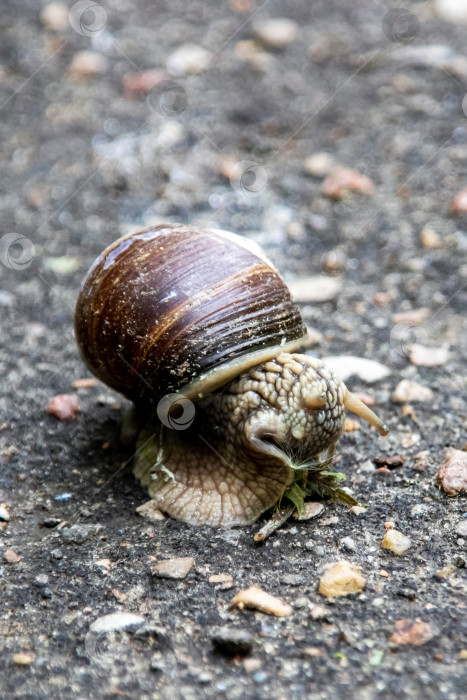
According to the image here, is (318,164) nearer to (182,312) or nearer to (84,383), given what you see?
(84,383)

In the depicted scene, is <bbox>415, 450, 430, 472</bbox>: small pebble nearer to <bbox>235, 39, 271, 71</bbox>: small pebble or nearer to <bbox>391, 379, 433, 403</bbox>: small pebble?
<bbox>391, 379, 433, 403</bbox>: small pebble

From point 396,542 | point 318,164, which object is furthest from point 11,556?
point 318,164

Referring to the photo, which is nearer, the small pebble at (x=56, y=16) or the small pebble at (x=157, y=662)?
the small pebble at (x=157, y=662)

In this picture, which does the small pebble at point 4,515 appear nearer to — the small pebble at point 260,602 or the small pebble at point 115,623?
the small pebble at point 115,623

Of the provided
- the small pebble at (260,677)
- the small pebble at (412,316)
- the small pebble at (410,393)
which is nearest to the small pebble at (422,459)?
the small pebble at (410,393)

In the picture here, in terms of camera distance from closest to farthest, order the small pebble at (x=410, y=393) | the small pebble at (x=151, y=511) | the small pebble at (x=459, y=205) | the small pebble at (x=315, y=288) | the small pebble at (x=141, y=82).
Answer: the small pebble at (x=151, y=511) → the small pebble at (x=410, y=393) → the small pebble at (x=315, y=288) → the small pebble at (x=459, y=205) → the small pebble at (x=141, y=82)

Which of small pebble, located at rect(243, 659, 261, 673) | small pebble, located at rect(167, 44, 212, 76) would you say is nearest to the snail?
small pebble, located at rect(243, 659, 261, 673)

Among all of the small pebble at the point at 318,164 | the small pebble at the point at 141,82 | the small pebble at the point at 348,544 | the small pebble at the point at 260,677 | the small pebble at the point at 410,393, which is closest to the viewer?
the small pebble at the point at 260,677

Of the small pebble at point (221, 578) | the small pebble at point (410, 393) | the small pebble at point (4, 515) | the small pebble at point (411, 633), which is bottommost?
the small pebble at point (4, 515)

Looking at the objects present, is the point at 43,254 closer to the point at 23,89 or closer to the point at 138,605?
the point at 23,89
